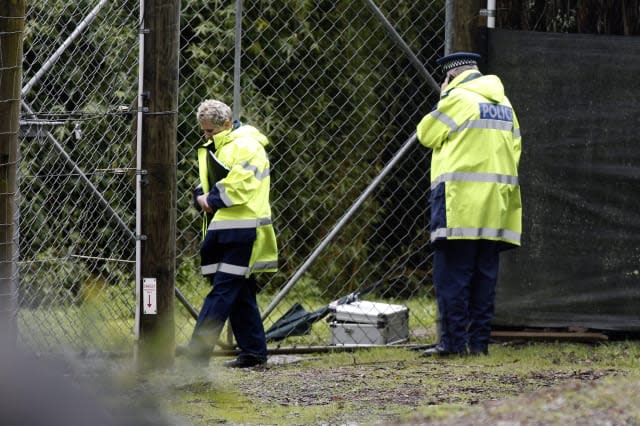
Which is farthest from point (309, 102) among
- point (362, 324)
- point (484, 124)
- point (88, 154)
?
point (484, 124)

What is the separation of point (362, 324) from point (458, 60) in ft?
6.27

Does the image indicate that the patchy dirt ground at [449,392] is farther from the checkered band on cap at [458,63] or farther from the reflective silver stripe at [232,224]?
the checkered band on cap at [458,63]

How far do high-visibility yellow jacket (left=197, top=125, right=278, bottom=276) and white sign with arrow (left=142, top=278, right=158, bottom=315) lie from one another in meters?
0.59

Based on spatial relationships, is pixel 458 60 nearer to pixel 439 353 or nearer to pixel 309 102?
pixel 439 353

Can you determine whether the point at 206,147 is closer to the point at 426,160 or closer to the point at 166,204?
the point at 166,204

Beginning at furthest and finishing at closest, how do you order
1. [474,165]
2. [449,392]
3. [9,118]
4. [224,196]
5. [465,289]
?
[465,289], [474,165], [224,196], [449,392], [9,118]

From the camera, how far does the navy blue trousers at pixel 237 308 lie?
7.26 meters

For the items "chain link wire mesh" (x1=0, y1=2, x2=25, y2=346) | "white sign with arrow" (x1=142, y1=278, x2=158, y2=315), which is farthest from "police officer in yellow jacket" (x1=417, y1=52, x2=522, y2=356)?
"chain link wire mesh" (x1=0, y1=2, x2=25, y2=346)

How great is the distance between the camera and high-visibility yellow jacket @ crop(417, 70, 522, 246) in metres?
7.30

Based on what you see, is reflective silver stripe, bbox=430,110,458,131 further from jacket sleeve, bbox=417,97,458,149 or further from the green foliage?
the green foliage

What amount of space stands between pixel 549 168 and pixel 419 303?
2515mm

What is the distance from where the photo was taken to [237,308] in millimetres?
7527

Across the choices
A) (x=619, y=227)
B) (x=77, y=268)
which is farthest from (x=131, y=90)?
(x=619, y=227)

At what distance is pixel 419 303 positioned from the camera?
33.3ft
